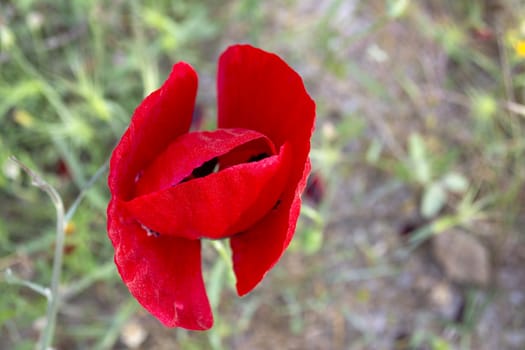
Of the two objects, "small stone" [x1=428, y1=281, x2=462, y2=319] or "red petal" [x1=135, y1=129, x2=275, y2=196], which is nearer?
"red petal" [x1=135, y1=129, x2=275, y2=196]

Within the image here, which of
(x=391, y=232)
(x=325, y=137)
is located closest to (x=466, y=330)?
(x=391, y=232)

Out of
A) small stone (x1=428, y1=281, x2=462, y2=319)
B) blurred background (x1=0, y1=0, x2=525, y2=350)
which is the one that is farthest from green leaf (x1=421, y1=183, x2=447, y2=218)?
small stone (x1=428, y1=281, x2=462, y2=319)

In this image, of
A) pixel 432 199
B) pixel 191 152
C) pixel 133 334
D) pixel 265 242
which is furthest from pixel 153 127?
pixel 432 199

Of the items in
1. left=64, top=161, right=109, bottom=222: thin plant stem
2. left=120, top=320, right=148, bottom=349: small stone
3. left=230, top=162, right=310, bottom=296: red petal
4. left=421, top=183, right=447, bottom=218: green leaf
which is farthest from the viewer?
left=421, top=183, right=447, bottom=218: green leaf

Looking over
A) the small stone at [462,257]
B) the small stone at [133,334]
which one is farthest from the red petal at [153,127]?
the small stone at [462,257]

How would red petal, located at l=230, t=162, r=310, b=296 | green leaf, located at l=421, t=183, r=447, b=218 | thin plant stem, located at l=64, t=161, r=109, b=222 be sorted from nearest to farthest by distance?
red petal, located at l=230, t=162, r=310, b=296, thin plant stem, located at l=64, t=161, r=109, b=222, green leaf, located at l=421, t=183, r=447, b=218

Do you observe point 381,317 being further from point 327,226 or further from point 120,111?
point 120,111

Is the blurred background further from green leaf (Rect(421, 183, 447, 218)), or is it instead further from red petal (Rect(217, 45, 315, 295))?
red petal (Rect(217, 45, 315, 295))

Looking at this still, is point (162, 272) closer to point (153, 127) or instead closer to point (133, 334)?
point (153, 127)

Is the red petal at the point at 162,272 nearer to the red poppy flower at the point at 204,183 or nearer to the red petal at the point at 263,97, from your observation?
the red poppy flower at the point at 204,183
